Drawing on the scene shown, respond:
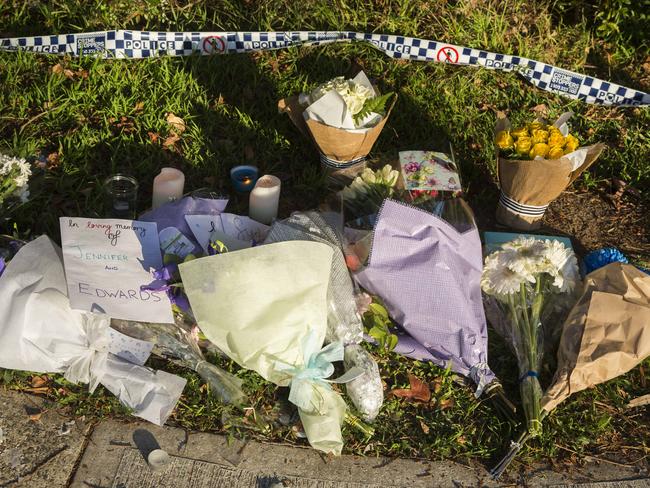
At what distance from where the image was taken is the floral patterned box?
3367 millimetres

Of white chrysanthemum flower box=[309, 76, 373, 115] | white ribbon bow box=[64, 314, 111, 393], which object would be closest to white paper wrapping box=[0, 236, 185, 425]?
white ribbon bow box=[64, 314, 111, 393]

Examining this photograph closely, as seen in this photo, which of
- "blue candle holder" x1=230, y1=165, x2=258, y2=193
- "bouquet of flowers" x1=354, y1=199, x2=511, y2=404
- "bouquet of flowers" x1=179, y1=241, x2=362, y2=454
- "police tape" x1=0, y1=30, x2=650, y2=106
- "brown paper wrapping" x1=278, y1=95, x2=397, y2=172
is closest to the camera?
"bouquet of flowers" x1=179, y1=241, x2=362, y2=454

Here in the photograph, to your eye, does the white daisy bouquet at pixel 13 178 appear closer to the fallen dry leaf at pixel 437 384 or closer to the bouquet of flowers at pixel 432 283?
the bouquet of flowers at pixel 432 283

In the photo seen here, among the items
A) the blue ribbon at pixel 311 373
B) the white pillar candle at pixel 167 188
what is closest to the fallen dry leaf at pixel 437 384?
the blue ribbon at pixel 311 373

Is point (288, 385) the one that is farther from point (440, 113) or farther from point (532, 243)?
point (440, 113)

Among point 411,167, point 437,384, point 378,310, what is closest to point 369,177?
point 411,167

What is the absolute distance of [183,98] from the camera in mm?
4195

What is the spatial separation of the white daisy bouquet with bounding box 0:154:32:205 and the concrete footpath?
3.25ft

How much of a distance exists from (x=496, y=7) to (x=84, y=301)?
11.5ft

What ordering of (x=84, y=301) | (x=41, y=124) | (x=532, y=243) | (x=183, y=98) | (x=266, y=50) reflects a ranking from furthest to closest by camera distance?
(x=266, y=50), (x=183, y=98), (x=41, y=124), (x=532, y=243), (x=84, y=301)

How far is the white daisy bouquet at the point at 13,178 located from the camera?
3221 mm

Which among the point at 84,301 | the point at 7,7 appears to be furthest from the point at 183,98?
the point at 84,301

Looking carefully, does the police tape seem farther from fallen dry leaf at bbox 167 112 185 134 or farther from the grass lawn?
fallen dry leaf at bbox 167 112 185 134

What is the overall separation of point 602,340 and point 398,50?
Result: 2.43m
